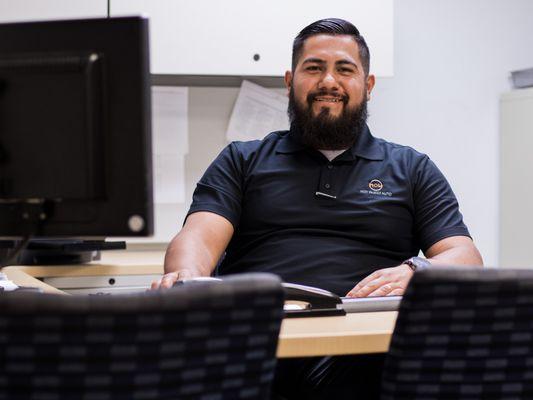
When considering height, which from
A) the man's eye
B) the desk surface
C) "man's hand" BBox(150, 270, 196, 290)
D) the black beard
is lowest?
the desk surface

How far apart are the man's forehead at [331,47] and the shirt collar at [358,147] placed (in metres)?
0.22

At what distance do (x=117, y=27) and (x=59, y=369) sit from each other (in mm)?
518

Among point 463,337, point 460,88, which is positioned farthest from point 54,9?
point 463,337

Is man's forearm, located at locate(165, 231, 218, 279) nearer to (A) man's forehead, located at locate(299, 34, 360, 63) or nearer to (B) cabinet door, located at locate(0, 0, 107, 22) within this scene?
(A) man's forehead, located at locate(299, 34, 360, 63)

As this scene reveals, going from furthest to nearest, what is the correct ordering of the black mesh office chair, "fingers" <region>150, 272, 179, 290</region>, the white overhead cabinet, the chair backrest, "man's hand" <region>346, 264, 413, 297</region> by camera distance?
the white overhead cabinet, "man's hand" <region>346, 264, 413, 297</region>, "fingers" <region>150, 272, 179, 290</region>, the chair backrest, the black mesh office chair

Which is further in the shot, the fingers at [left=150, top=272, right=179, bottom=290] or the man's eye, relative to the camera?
the man's eye

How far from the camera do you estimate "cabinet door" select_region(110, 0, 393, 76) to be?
2445mm

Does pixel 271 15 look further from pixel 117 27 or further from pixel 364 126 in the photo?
pixel 117 27

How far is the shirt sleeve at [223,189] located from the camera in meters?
1.93

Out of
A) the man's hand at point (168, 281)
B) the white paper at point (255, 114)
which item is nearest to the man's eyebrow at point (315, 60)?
the white paper at point (255, 114)

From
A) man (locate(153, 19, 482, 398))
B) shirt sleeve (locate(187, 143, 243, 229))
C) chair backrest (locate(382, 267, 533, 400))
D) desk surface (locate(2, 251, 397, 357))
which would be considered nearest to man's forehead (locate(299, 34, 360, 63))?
man (locate(153, 19, 482, 398))

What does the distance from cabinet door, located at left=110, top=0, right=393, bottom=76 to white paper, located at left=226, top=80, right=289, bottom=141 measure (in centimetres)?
30

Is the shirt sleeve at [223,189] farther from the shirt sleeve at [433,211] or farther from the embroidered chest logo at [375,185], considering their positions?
the shirt sleeve at [433,211]

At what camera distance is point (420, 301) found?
0.93 metres
